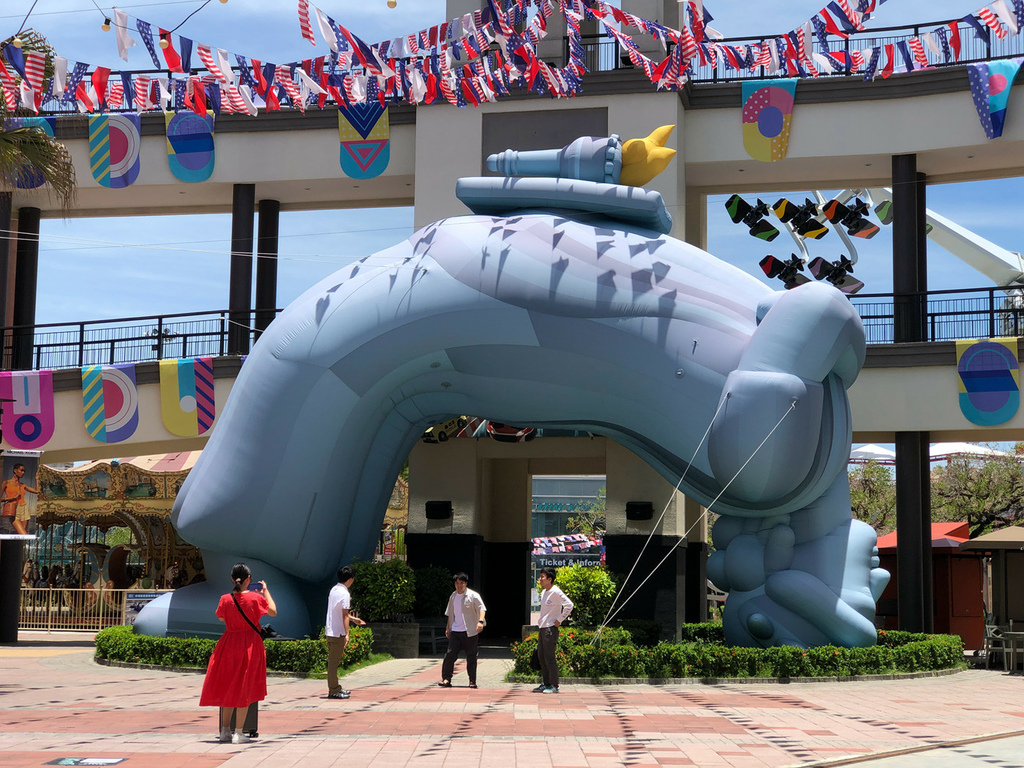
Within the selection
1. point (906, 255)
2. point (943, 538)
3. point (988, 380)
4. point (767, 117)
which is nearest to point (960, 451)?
point (943, 538)

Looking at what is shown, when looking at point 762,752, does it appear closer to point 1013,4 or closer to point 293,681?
point 293,681

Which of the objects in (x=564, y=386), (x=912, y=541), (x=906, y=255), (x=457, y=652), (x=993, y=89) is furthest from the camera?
(x=906, y=255)

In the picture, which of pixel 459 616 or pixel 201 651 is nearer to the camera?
pixel 459 616

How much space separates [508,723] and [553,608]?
2.54m

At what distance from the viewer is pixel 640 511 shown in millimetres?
18172

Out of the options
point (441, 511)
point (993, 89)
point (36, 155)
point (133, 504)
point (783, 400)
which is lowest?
point (441, 511)

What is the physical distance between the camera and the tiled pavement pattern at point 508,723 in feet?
26.9

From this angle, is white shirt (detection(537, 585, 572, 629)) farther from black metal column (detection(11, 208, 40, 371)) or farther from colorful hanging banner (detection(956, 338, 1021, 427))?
black metal column (detection(11, 208, 40, 371))

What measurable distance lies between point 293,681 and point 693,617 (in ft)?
29.2

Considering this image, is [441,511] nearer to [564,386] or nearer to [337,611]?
[564,386]

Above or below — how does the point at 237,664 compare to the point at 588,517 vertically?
below

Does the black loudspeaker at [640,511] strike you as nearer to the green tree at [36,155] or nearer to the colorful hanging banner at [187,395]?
the colorful hanging banner at [187,395]

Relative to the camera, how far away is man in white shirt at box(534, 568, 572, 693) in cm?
1241

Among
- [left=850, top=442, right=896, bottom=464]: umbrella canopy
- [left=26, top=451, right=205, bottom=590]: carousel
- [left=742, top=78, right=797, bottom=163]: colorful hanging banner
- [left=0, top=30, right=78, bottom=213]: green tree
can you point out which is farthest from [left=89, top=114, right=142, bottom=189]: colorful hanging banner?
[left=850, top=442, right=896, bottom=464]: umbrella canopy
